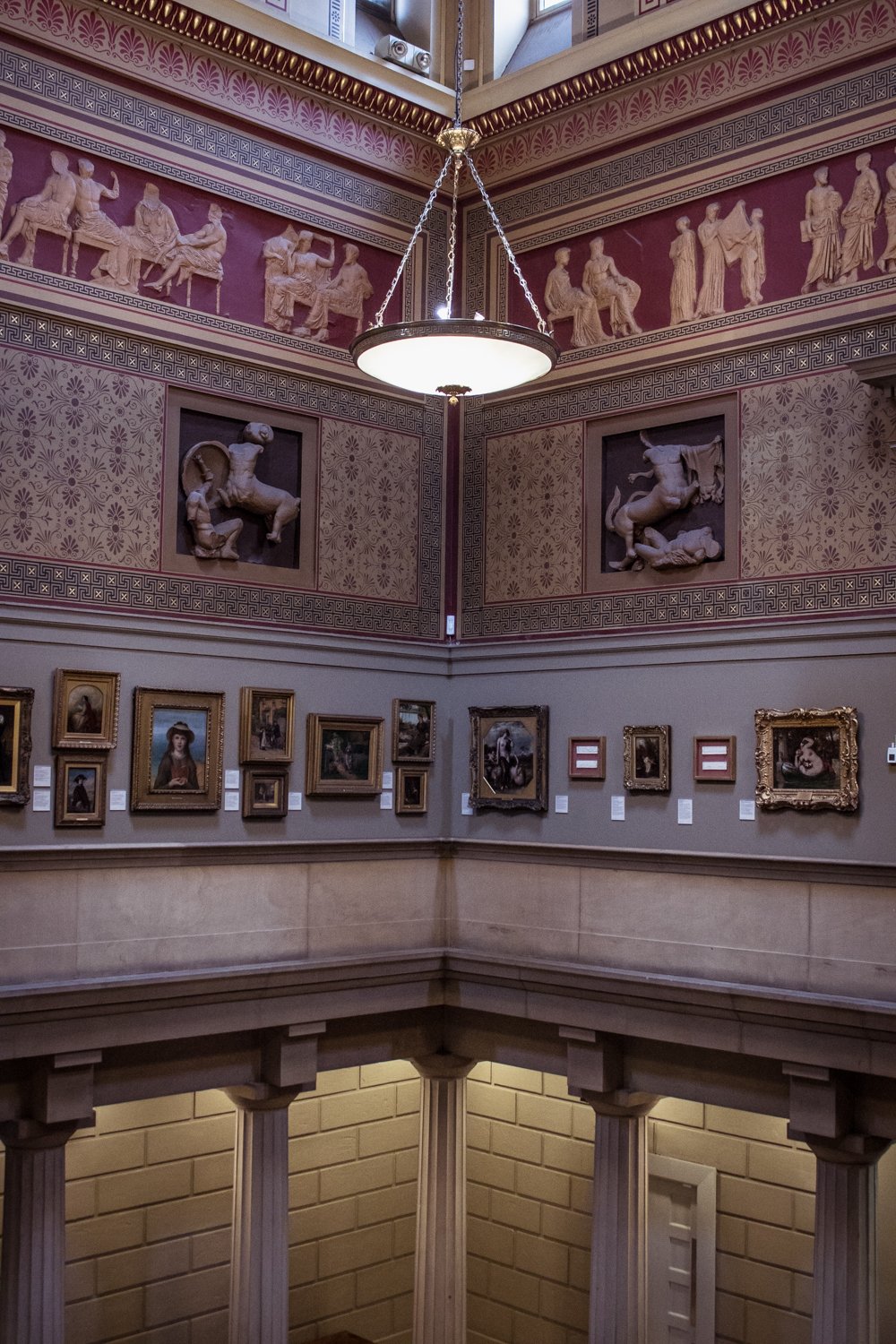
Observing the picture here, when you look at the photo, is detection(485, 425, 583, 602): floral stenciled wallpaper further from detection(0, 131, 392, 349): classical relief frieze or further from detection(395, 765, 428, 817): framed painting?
detection(0, 131, 392, 349): classical relief frieze

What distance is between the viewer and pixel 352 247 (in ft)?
36.9

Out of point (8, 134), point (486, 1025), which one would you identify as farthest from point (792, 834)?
point (8, 134)

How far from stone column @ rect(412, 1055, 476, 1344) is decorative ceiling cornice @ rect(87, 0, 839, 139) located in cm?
799

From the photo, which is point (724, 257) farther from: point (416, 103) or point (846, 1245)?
point (846, 1245)

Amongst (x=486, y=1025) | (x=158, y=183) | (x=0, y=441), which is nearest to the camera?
(x=0, y=441)

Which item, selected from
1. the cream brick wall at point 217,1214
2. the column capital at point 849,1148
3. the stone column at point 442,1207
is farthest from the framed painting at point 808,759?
the cream brick wall at point 217,1214

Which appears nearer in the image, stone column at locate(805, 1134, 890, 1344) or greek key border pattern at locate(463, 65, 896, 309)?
stone column at locate(805, 1134, 890, 1344)

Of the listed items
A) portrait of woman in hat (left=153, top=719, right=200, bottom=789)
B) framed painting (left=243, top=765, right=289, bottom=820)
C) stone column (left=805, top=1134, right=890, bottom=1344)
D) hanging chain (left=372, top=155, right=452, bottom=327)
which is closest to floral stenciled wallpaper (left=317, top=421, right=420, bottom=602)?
hanging chain (left=372, top=155, right=452, bottom=327)

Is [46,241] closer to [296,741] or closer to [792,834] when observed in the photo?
[296,741]

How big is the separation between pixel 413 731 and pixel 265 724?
1506mm

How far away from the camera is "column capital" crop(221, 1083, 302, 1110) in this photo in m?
10.0

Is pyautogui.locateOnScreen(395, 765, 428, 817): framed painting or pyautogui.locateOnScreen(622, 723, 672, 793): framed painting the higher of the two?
pyautogui.locateOnScreen(622, 723, 672, 793): framed painting

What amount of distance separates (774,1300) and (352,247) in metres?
9.21

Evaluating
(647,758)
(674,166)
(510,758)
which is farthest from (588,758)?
(674,166)
